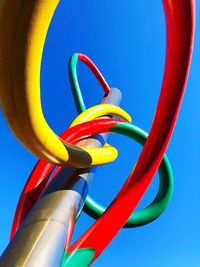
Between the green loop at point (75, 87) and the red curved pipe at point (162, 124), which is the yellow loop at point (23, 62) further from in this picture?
the green loop at point (75, 87)

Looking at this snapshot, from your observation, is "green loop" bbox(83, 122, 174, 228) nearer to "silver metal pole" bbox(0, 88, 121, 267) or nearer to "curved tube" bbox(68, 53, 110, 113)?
"silver metal pole" bbox(0, 88, 121, 267)

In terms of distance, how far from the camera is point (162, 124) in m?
3.89

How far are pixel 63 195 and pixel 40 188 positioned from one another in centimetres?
97

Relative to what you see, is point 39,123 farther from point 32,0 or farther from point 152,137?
point 152,137

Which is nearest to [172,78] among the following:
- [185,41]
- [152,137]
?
[185,41]

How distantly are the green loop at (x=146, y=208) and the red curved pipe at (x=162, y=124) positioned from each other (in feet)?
4.64

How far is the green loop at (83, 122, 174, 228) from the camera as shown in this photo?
220 inches

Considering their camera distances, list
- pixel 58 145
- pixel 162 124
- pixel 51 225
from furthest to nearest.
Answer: pixel 162 124 → pixel 58 145 → pixel 51 225

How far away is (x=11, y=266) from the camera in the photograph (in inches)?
90.0

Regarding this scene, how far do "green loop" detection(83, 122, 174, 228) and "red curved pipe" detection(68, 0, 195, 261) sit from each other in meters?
1.41

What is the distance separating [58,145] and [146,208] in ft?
10.1

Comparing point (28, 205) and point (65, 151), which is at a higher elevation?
point (65, 151)

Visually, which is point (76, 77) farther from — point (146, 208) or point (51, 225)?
point (51, 225)

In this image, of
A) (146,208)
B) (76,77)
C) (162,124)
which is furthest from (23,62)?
(76,77)
